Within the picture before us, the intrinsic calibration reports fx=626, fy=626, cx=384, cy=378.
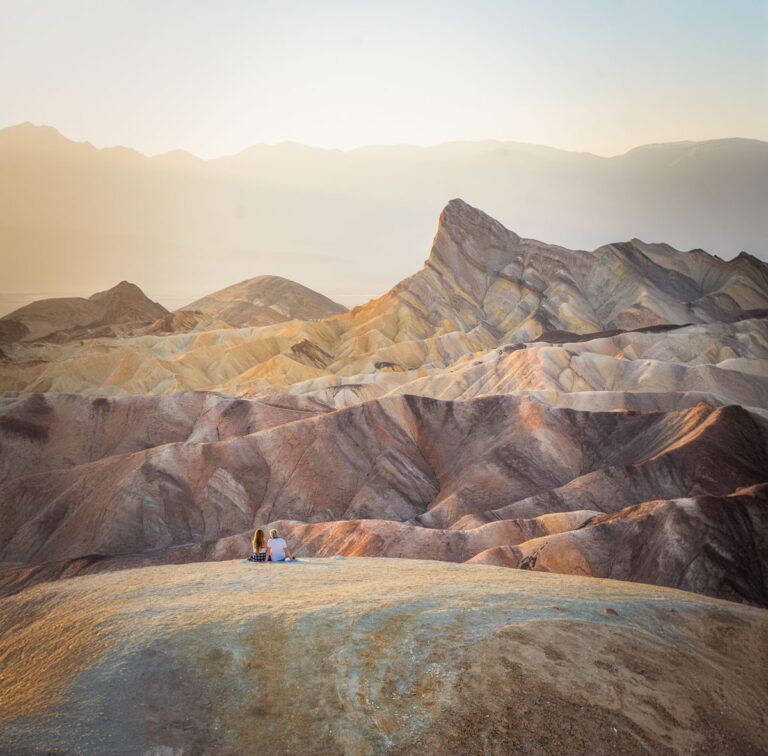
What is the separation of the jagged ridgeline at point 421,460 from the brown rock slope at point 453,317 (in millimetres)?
941

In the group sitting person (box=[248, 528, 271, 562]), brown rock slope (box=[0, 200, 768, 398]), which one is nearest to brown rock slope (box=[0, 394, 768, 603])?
sitting person (box=[248, 528, 271, 562])

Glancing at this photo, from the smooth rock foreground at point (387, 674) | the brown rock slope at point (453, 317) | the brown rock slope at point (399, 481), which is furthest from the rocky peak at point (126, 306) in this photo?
the smooth rock foreground at point (387, 674)

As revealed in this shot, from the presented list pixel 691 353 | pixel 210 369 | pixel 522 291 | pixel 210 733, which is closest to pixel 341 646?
pixel 210 733

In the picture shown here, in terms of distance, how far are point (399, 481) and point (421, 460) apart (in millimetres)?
3411

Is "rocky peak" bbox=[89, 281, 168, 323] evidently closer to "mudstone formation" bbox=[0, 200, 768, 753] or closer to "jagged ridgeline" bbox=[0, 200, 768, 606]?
"mudstone formation" bbox=[0, 200, 768, 753]

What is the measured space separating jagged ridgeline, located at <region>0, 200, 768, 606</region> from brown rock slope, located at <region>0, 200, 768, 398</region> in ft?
3.09

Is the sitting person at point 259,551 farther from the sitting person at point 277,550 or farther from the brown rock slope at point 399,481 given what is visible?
the brown rock slope at point 399,481

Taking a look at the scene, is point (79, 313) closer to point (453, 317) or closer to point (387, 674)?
point (453, 317)

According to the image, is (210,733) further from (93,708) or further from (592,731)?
(592,731)

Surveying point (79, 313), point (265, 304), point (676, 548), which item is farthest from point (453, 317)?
point (79, 313)

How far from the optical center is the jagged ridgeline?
2547cm

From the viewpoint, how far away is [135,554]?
3225 centimetres

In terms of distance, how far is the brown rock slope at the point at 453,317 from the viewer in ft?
283

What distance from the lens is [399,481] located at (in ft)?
127
